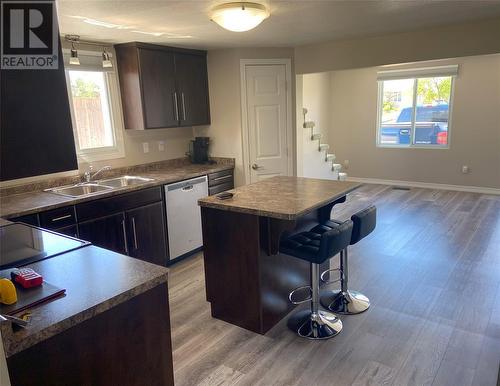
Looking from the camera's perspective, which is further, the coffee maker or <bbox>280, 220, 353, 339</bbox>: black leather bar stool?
the coffee maker

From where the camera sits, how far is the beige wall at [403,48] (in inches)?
138

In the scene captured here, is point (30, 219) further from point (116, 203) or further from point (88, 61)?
point (88, 61)

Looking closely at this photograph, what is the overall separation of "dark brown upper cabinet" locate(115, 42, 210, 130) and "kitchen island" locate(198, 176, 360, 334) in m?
1.58

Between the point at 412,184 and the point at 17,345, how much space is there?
7011 mm

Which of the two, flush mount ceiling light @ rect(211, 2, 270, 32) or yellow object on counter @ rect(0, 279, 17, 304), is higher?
flush mount ceiling light @ rect(211, 2, 270, 32)

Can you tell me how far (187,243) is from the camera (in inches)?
158

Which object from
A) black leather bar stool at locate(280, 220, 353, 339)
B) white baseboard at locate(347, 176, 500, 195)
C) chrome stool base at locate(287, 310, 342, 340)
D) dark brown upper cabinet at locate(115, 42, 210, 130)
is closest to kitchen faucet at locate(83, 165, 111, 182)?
dark brown upper cabinet at locate(115, 42, 210, 130)

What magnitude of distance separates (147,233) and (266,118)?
2.01 metres

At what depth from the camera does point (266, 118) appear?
179 inches

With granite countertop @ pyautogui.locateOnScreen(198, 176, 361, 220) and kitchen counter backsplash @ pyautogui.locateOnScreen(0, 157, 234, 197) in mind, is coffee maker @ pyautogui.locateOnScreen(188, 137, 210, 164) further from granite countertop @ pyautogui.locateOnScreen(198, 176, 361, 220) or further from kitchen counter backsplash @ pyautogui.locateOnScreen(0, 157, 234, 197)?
granite countertop @ pyautogui.locateOnScreen(198, 176, 361, 220)

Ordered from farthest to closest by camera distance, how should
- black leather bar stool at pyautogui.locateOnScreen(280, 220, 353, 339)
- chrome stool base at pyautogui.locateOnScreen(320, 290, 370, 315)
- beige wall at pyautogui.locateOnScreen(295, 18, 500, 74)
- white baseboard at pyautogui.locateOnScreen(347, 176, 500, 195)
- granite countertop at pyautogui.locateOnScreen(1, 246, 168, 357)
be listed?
white baseboard at pyautogui.locateOnScreen(347, 176, 500, 195) → beige wall at pyautogui.locateOnScreen(295, 18, 500, 74) → chrome stool base at pyautogui.locateOnScreen(320, 290, 370, 315) → black leather bar stool at pyautogui.locateOnScreen(280, 220, 353, 339) → granite countertop at pyautogui.locateOnScreen(1, 246, 168, 357)

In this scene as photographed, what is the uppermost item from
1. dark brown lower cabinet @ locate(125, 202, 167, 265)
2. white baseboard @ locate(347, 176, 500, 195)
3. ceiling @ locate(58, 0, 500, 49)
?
ceiling @ locate(58, 0, 500, 49)

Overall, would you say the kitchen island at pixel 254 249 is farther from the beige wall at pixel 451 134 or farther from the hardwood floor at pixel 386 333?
the beige wall at pixel 451 134

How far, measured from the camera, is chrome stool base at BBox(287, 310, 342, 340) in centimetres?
260
